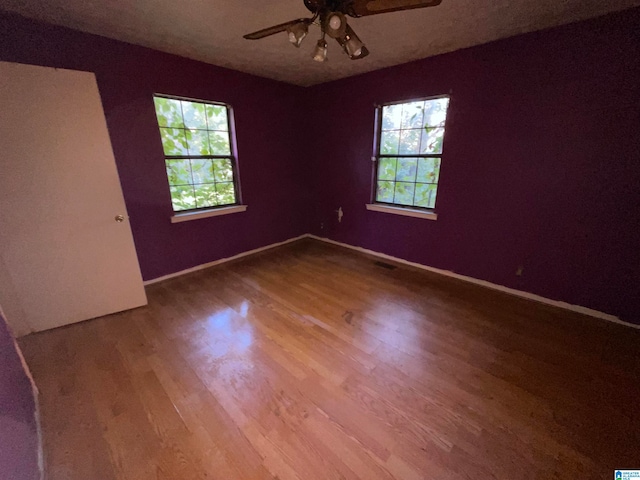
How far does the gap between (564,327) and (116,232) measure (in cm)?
395

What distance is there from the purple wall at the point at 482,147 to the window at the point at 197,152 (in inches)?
5.4

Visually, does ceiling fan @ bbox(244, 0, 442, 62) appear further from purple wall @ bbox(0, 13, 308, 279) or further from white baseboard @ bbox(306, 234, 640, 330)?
white baseboard @ bbox(306, 234, 640, 330)

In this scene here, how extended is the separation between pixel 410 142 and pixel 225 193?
2.45 metres

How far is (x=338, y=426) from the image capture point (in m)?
1.33

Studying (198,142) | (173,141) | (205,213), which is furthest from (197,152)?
(205,213)

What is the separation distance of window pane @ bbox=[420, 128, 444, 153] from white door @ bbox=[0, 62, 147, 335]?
10.1ft

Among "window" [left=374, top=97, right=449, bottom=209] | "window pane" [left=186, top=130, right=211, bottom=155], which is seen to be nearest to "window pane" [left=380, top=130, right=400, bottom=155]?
"window" [left=374, top=97, right=449, bottom=209]

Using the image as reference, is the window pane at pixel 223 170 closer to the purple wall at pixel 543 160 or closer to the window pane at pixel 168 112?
the window pane at pixel 168 112

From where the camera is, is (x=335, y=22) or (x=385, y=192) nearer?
(x=335, y=22)

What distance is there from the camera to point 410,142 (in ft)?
9.89

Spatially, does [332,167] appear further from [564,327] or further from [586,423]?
[586,423]

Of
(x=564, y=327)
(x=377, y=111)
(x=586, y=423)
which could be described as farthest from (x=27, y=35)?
(x=564, y=327)

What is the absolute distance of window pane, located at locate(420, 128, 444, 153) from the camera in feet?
9.11

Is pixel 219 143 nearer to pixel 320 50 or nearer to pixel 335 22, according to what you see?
pixel 320 50
